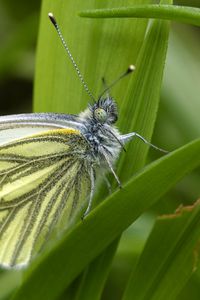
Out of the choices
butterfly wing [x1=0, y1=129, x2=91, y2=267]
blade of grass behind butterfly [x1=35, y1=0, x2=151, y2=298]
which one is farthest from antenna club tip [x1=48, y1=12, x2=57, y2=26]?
butterfly wing [x1=0, y1=129, x2=91, y2=267]

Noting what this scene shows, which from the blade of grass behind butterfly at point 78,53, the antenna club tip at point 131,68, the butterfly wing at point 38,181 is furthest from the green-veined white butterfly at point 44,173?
the antenna club tip at point 131,68

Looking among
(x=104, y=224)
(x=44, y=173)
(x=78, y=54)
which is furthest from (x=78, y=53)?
(x=104, y=224)

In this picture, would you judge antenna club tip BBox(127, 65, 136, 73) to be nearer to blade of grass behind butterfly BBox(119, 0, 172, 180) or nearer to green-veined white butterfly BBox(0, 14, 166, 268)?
blade of grass behind butterfly BBox(119, 0, 172, 180)

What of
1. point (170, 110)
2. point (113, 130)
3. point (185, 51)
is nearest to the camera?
point (113, 130)

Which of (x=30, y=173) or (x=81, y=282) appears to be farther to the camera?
(x=30, y=173)

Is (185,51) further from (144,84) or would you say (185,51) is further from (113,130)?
(144,84)

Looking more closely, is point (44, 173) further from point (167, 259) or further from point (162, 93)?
point (162, 93)

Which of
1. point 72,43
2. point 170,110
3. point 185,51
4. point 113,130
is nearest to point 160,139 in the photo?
point 170,110

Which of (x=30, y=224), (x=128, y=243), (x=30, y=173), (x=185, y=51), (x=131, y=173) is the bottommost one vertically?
(x=128, y=243)
